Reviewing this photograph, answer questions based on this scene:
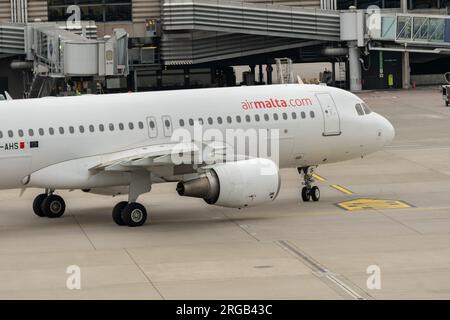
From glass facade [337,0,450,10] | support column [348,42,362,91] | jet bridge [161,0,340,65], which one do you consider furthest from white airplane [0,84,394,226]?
glass facade [337,0,450,10]

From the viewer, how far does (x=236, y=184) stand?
→ 114ft

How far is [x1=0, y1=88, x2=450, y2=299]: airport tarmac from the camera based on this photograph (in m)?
27.2

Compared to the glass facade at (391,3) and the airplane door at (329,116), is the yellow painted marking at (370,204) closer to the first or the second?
the airplane door at (329,116)

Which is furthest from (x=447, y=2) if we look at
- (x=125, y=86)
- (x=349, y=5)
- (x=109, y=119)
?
(x=109, y=119)

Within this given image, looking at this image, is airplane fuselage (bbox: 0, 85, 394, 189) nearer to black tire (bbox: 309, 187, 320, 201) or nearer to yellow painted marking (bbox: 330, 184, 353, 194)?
black tire (bbox: 309, 187, 320, 201)

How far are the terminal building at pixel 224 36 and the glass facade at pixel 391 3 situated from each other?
3.1 inches

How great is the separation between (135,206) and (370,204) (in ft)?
27.2

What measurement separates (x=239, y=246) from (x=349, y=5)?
5979cm

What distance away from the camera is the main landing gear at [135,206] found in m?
35.8

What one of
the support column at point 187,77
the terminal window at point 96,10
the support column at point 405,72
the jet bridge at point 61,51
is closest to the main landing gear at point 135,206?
the jet bridge at point 61,51

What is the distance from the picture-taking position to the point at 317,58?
87.5m

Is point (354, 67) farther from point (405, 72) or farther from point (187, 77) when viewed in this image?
point (187, 77)

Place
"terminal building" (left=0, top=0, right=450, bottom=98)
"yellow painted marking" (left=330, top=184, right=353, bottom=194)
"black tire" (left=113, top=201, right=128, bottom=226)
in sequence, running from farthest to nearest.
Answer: "terminal building" (left=0, top=0, right=450, bottom=98)
"yellow painted marking" (left=330, top=184, right=353, bottom=194)
"black tire" (left=113, top=201, right=128, bottom=226)

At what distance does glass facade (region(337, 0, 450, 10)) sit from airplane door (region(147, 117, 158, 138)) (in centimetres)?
5444
